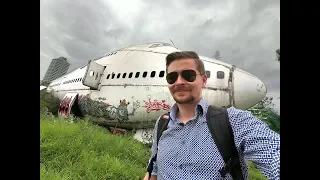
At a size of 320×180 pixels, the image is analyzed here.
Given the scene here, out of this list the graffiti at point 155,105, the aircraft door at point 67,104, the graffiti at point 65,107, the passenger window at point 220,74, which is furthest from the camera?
the graffiti at point 65,107

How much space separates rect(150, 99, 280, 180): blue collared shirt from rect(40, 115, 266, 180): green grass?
234 cm

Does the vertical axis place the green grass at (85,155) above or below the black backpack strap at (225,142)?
below

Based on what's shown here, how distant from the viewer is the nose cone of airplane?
215 inches

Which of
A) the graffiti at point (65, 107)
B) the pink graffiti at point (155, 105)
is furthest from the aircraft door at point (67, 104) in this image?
the pink graffiti at point (155, 105)

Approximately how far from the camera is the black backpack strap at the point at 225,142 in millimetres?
1001

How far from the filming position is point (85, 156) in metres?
3.99

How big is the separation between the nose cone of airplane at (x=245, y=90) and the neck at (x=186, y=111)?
4485mm

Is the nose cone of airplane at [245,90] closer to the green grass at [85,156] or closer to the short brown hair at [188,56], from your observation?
the green grass at [85,156]

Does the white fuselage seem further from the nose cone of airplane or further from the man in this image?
the man

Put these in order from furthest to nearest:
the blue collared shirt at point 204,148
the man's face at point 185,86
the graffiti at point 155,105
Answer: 1. the graffiti at point 155,105
2. the man's face at point 185,86
3. the blue collared shirt at point 204,148

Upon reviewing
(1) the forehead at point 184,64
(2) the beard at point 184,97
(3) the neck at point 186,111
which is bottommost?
(3) the neck at point 186,111

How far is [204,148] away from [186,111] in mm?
176

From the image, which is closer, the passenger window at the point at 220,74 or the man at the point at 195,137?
the man at the point at 195,137
